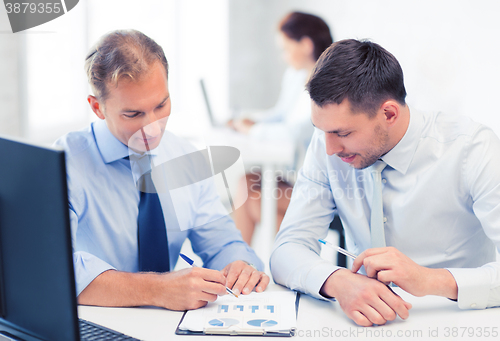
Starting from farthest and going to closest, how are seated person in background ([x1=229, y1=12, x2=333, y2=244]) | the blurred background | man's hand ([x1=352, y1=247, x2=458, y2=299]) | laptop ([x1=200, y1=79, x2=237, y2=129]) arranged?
laptop ([x1=200, y1=79, x2=237, y2=129]) → seated person in background ([x1=229, y1=12, x2=333, y2=244]) → the blurred background → man's hand ([x1=352, y1=247, x2=458, y2=299])

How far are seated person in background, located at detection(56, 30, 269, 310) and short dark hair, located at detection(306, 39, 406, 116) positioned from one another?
0.39 meters

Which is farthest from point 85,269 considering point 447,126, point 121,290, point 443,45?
point 443,45

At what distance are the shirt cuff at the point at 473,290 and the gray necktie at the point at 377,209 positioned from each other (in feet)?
0.88

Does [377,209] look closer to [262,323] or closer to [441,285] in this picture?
[441,285]

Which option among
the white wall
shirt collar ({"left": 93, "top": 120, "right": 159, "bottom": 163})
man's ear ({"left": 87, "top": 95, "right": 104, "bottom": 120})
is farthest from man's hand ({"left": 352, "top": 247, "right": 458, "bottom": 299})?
the white wall

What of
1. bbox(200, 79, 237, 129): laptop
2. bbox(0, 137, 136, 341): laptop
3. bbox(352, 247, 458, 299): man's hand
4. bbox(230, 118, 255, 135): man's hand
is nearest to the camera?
bbox(0, 137, 136, 341): laptop

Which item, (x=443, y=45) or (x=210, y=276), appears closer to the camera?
(x=210, y=276)

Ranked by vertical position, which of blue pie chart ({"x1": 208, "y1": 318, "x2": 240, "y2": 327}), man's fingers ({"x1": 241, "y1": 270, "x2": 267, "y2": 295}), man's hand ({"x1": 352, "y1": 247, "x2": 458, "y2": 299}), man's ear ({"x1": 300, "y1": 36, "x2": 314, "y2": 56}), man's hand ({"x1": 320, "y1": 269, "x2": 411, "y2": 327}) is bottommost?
man's fingers ({"x1": 241, "y1": 270, "x2": 267, "y2": 295})

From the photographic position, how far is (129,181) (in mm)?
1229

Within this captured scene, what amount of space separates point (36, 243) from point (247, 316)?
44cm

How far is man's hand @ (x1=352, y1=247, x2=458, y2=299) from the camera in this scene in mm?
942

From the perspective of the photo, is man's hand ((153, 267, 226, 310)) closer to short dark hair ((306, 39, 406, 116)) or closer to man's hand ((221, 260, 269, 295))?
man's hand ((221, 260, 269, 295))

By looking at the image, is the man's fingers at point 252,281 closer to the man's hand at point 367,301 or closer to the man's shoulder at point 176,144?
the man's hand at point 367,301

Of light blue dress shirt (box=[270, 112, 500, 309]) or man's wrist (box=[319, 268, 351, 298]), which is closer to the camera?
man's wrist (box=[319, 268, 351, 298])
